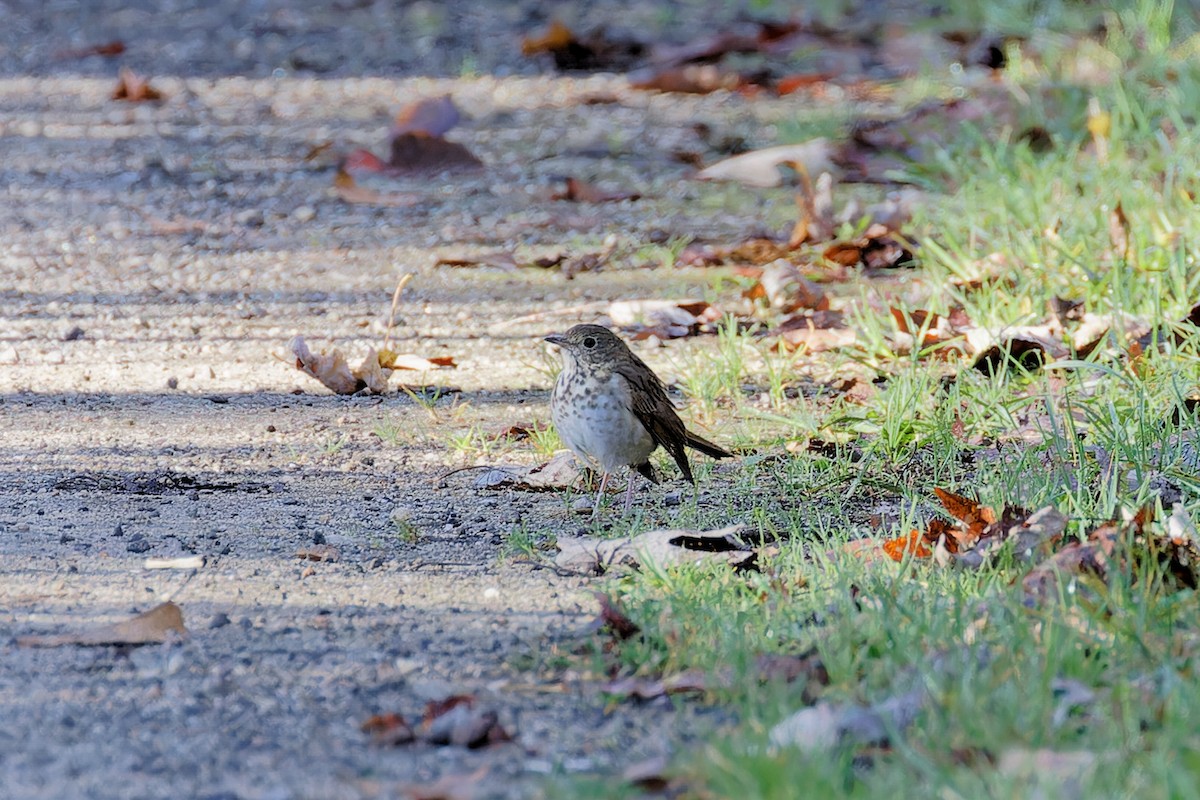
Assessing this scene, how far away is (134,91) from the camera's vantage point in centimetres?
1003

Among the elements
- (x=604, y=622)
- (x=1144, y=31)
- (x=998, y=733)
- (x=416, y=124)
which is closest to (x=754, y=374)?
(x=604, y=622)

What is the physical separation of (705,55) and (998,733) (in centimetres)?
812

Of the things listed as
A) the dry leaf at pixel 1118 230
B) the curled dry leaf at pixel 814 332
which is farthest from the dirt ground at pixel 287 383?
the dry leaf at pixel 1118 230

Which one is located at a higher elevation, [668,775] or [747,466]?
[668,775]

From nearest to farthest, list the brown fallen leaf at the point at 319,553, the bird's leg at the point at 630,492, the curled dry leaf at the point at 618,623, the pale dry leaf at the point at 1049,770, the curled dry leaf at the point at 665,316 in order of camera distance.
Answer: the pale dry leaf at the point at 1049,770 → the curled dry leaf at the point at 618,623 → the brown fallen leaf at the point at 319,553 → the bird's leg at the point at 630,492 → the curled dry leaf at the point at 665,316

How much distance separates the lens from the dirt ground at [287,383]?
332 centimetres

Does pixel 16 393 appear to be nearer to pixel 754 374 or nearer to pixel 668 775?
pixel 754 374

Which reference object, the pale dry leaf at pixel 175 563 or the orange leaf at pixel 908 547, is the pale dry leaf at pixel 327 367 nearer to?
the pale dry leaf at pixel 175 563

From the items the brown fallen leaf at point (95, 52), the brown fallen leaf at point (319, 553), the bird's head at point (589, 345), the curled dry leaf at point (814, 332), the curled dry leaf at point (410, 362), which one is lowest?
the curled dry leaf at point (814, 332)

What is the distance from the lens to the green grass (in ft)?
9.80

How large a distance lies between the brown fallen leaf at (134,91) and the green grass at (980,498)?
487 centimetres

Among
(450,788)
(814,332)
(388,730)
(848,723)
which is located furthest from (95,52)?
(848,723)

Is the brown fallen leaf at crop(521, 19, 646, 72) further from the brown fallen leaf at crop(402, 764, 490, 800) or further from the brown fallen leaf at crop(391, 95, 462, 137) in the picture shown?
the brown fallen leaf at crop(402, 764, 490, 800)

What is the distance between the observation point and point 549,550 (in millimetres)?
4383
